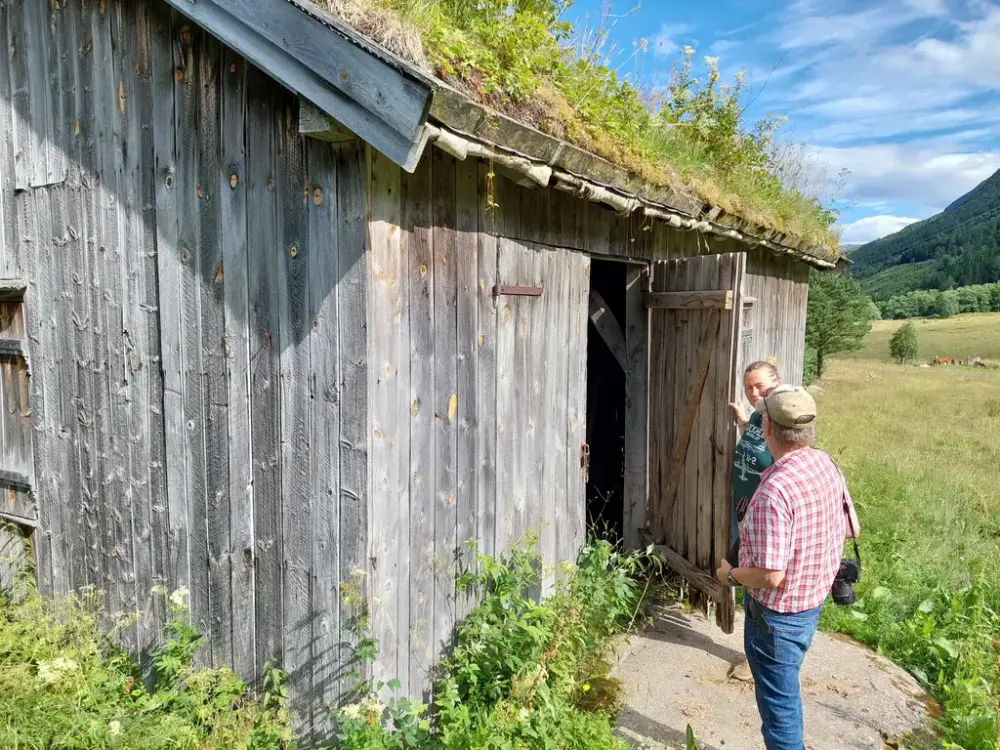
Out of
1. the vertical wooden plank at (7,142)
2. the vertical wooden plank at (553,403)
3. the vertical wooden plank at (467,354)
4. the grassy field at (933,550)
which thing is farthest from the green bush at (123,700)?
the grassy field at (933,550)

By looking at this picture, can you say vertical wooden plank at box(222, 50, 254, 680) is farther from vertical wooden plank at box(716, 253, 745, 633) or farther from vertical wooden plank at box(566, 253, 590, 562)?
vertical wooden plank at box(716, 253, 745, 633)

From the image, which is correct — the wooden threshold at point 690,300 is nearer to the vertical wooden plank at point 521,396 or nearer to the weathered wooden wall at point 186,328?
the vertical wooden plank at point 521,396

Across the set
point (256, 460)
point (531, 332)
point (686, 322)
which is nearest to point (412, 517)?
point (256, 460)

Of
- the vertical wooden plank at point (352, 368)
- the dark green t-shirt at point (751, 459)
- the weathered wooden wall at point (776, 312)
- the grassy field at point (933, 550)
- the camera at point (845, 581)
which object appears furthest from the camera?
the weathered wooden wall at point (776, 312)

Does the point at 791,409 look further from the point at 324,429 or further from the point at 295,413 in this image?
the point at 295,413

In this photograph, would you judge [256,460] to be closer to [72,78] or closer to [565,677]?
[565,677]

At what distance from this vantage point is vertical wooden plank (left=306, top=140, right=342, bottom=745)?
9.69 feet

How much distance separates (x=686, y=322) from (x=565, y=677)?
2708 mm

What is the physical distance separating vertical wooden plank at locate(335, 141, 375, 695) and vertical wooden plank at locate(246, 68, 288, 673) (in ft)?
1.27

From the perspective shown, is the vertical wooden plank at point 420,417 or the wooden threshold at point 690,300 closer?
the vertical wooden plank at point 420,417

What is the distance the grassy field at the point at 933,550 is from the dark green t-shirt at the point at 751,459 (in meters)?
1.75

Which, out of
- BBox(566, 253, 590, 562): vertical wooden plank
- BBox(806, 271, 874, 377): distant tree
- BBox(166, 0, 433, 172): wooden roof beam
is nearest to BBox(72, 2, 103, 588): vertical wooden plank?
BBox(166, 0, 433, 172): wooden roof beam

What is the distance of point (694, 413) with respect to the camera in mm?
4980

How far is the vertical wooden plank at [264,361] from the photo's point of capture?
3113 mm
